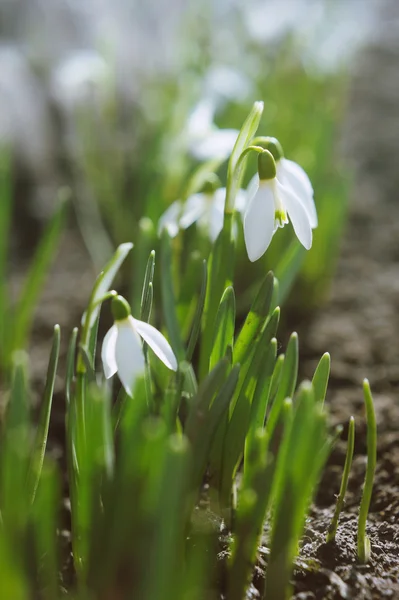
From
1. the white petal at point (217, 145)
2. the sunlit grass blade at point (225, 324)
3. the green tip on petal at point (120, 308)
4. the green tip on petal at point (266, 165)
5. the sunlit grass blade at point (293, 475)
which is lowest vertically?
the sunlit grass blade at point (293, 475)

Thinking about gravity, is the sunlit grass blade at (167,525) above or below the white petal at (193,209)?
below

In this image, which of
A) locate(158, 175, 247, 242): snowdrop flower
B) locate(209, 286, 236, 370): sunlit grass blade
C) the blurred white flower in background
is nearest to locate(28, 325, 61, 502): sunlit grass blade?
locate(209, 286, 236, 370): sunlit grass blade

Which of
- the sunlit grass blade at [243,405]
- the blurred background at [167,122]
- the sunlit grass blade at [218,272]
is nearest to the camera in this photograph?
the sunlit grass blade at [243,405]

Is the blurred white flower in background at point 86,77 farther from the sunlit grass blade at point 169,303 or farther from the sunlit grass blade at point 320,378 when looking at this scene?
the sunlit grass blade at point 320,378

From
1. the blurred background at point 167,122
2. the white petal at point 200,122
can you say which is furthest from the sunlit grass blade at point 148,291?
the white petal at point 200,122

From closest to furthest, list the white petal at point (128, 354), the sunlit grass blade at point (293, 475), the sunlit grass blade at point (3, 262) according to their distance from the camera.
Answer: the sunlit grass blade at point (293, 475) → the white petal at point (128, 354) → the sunlit grass blade at point (3, 262)

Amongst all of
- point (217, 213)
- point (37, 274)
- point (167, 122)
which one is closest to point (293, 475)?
point (217, 213)

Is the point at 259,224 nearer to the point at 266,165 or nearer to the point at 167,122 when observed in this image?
the point at 266,165
